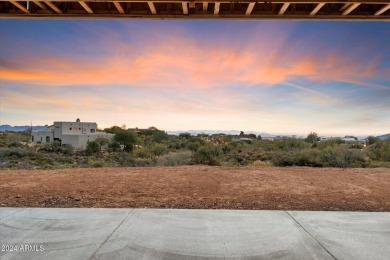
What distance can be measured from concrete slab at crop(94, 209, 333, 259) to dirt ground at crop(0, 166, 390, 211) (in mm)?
1371

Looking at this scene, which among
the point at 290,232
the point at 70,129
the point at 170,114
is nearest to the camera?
the point at 290,232

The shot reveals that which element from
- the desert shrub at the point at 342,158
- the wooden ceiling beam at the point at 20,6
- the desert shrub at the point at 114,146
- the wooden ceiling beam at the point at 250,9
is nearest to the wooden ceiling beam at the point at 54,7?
the wooden ceiling beam at the point at 20,6

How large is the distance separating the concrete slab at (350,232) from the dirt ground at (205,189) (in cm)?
114

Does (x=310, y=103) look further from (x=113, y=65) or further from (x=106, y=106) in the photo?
(x=106, y=106)

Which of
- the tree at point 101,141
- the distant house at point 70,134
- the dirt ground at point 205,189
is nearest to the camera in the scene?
the dirt ground at point 205,189

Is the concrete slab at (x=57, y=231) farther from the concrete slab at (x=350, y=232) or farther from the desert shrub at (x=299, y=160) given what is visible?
the desert shrub at (x=299, y=160)

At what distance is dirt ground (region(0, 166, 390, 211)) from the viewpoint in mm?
7294

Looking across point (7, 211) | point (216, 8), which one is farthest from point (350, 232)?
point (7, 211)

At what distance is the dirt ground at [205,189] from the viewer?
7294 millimetres

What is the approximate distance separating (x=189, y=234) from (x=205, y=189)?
14.7 ft

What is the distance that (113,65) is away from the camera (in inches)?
770

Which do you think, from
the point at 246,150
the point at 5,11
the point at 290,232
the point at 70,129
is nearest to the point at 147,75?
the point at 246,150

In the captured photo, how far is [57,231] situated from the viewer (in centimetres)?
481

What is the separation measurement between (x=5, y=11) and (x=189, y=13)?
3333 mm
